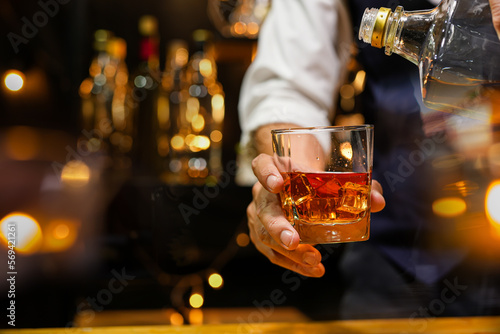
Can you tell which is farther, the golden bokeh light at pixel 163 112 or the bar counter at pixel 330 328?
the golden bokeh light at pixel 163 112

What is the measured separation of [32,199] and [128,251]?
0.35 m

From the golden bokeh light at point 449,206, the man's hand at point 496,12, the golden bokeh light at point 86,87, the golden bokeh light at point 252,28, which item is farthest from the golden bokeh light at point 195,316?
the man's hand at point 496,12

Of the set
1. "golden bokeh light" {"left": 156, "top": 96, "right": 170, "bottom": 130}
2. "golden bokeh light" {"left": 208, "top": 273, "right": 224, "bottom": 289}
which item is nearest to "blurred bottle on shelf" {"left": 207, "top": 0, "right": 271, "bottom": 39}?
"golden bokeh light" {"left": 156, "top": 96, "right": 170, "bottom": 130}

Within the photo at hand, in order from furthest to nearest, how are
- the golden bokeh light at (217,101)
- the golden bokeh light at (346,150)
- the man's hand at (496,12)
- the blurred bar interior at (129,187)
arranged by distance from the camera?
the golden bokeh light at (217,101) → the blurred bar interior at (129,187) → the golden bokeh light at (346,150) → the man's hand at (496,12)

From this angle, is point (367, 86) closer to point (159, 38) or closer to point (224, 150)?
point (224, 150)

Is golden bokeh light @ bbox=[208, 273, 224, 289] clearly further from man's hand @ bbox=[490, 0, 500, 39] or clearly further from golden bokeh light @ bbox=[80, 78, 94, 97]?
man's hand @ bbox=[490, 0, 500, 39]

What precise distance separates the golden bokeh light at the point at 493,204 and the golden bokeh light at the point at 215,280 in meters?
0.76

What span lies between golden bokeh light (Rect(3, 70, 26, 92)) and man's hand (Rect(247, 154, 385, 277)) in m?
1.08

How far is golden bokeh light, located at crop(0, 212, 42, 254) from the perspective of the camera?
1.38 metres

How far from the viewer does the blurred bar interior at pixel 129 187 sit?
1.32 meters

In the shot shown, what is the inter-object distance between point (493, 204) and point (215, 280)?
79 cm

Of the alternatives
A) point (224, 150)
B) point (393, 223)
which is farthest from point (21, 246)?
point (393, 223)

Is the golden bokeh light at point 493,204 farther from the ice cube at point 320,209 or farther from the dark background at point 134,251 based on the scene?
the ice cube at point 320,209

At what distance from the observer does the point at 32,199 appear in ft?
4.58
